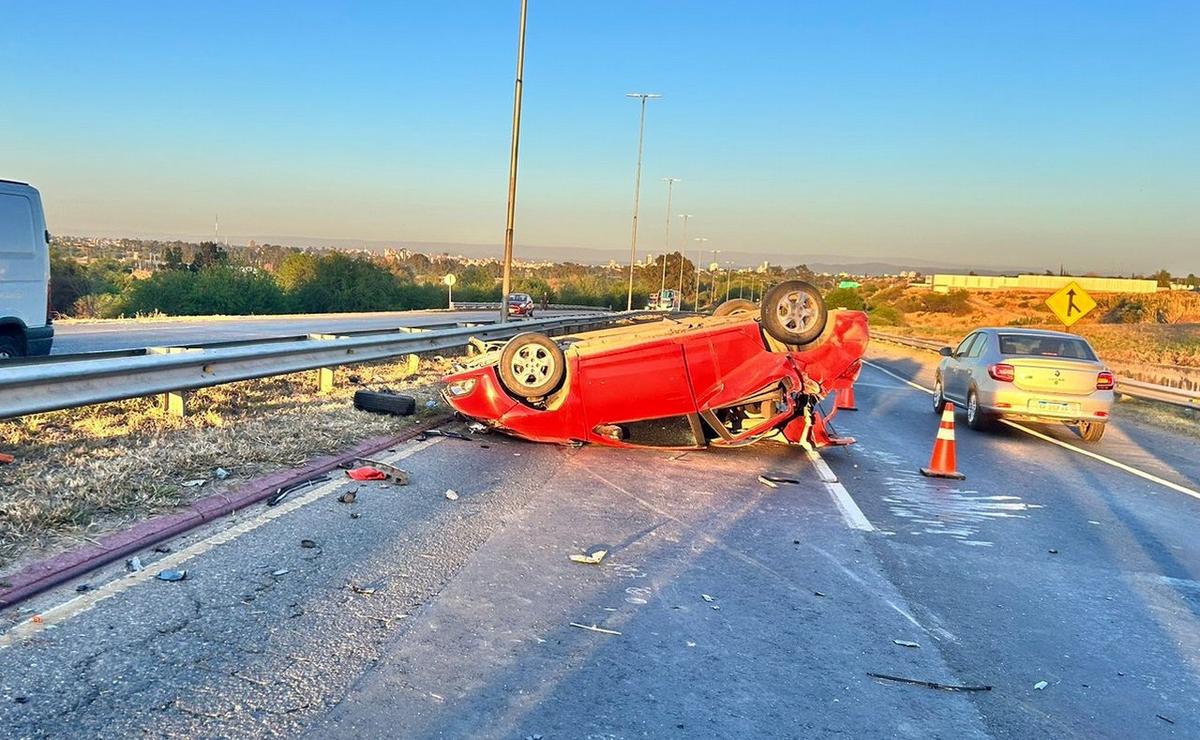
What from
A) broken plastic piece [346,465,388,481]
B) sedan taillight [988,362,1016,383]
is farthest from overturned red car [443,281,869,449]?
sedan taillight [988,362,1016,383]

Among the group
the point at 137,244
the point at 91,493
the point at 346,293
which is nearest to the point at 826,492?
the point at 91,493

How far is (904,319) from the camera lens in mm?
79562

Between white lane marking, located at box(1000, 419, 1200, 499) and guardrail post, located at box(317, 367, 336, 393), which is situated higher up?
guardrail post, located at box(317, 367, 336, 393)

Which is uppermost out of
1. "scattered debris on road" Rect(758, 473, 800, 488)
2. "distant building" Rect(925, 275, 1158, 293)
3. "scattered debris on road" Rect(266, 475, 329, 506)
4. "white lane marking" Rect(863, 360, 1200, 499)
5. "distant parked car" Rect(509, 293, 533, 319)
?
"distant building" Rect(925, 275, 1158, 293)

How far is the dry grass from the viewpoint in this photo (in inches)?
195

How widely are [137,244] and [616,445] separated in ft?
449

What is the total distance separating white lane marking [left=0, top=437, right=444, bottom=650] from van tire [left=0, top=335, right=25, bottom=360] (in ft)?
21.0

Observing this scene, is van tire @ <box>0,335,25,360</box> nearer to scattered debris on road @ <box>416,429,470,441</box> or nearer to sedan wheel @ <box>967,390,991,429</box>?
scattered debris on road @ <box>416,429,470,441</box>

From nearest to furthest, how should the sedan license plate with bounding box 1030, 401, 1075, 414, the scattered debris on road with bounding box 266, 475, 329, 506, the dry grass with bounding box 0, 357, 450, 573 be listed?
the dry grass with bounding box 0, 357, 450, 573, the scattered debris on road with bounding box 266, 475, 329, 506, the sedan license plate with bounding box 1030, 401, 1075, 414

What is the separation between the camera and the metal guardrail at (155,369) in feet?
19.9

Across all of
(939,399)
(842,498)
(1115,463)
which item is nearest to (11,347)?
(842,498)

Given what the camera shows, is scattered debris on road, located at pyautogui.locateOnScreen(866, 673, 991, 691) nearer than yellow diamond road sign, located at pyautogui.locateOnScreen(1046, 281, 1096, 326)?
Yes

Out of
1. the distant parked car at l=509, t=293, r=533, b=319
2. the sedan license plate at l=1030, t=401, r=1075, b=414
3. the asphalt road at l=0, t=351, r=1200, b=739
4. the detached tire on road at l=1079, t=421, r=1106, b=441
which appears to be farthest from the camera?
the distant parked car at l=509, t=293, r=533, b=319

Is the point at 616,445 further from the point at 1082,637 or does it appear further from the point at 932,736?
the point at 932,736
